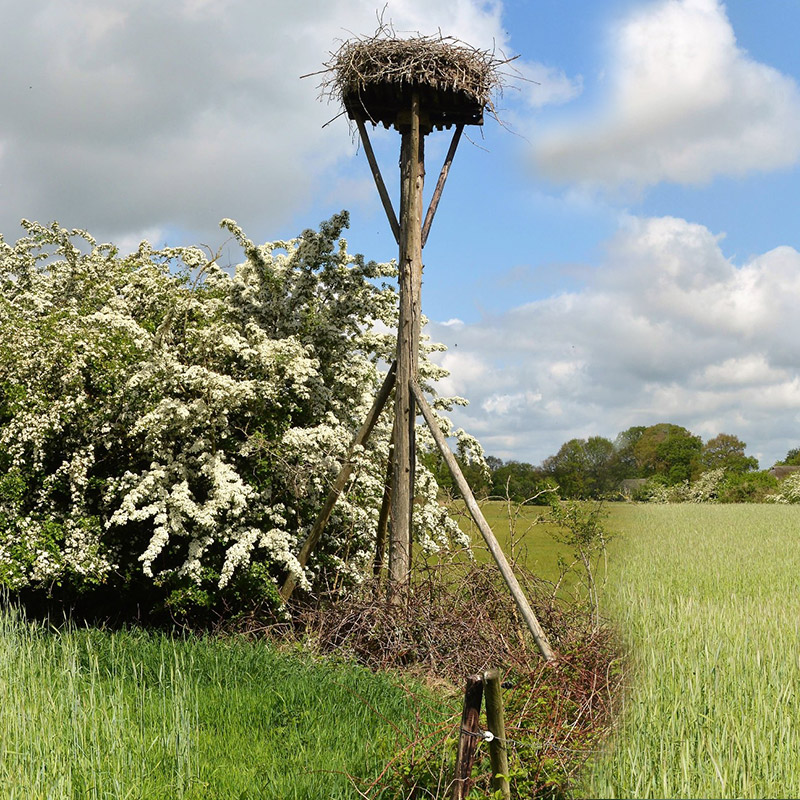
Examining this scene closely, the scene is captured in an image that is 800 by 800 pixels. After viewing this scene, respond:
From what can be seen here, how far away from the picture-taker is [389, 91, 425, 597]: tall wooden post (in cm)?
792

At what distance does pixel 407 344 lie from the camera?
26.5 ft

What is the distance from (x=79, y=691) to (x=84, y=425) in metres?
3.70

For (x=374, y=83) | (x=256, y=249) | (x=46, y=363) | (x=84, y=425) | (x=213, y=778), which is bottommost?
(x=213, y=778)

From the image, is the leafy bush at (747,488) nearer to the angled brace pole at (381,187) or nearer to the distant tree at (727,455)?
the distant tree at (727,455)

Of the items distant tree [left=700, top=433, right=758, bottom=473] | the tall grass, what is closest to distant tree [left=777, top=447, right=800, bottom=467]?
distant tree [left=700, top=433, right=758, bottom=473]

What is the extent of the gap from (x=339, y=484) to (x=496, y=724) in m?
4.83

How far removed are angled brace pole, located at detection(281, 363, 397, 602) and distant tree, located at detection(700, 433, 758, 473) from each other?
1588 inches

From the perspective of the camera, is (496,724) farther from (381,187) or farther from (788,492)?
(788,492)

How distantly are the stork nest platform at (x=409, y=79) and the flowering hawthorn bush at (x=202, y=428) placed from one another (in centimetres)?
145

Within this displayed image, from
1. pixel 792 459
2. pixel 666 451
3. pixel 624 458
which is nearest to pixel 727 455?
pixel 792 459

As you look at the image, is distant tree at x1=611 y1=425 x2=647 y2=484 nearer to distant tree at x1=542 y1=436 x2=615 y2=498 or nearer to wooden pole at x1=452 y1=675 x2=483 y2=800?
distant tree at x1=542 y1=436 x2=615 y2=498

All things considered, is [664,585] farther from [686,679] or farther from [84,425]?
[84,425]

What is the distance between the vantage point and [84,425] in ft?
29.6

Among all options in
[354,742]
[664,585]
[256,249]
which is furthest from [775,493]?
[354,742]
